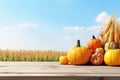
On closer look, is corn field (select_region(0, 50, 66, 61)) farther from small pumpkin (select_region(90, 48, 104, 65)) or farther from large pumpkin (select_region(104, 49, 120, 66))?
large pumpkin (select_region(104, 49, 120, 66))

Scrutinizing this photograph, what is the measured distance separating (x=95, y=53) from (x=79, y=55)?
19 centimetres

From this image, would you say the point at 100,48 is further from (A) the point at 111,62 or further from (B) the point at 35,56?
(B) the point at 35,56

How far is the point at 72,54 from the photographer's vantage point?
3297 millimetres

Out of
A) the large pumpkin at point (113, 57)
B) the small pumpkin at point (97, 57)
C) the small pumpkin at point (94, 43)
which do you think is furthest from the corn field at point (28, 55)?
the large pumpkin at point (113, 57)

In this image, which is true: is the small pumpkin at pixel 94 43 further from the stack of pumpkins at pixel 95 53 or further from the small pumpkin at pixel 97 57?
the small pumpkin at pixel 97 57

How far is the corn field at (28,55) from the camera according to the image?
6789mm

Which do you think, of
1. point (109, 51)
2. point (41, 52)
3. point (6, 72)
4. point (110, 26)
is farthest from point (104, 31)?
point (41, 52)

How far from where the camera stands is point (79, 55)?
3279mm

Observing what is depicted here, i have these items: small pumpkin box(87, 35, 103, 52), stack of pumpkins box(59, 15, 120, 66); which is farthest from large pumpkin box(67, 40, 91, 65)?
small pumpkin box(87, 35, 103, 52)

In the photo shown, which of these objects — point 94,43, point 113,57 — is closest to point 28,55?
point 94,43

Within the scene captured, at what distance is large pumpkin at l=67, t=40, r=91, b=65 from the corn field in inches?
134

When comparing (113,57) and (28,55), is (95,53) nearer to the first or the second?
(113,57)

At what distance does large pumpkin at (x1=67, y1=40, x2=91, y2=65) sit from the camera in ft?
10.8

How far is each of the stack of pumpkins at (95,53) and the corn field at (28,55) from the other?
3.24 meters
